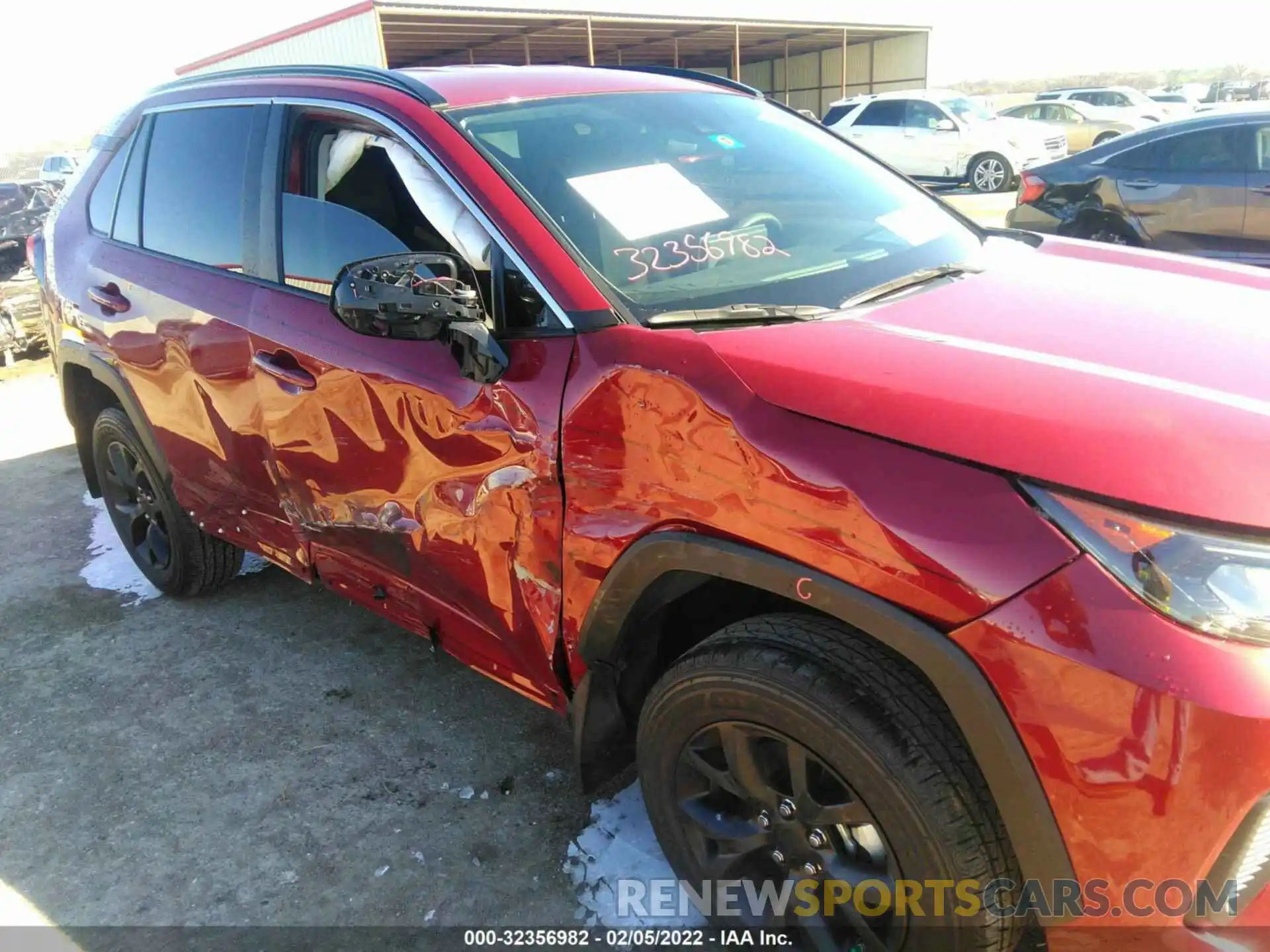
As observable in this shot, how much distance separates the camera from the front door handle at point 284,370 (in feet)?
8.61

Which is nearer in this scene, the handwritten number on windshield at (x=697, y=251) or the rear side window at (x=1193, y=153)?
the handwritten number on windshield at (x=697, y=251)

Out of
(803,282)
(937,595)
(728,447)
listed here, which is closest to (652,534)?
(728,447)

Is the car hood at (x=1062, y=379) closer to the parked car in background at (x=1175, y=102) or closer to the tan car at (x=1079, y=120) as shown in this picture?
the tan car at (x=1079, y=120)

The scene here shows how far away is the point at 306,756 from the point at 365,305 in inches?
62.2

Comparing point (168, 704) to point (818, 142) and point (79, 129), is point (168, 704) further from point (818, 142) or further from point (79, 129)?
point (79, 129)

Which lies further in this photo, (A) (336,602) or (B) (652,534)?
(A) (336,602)

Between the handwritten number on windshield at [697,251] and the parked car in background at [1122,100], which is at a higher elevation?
the handwritten number on windshield at [697,251]

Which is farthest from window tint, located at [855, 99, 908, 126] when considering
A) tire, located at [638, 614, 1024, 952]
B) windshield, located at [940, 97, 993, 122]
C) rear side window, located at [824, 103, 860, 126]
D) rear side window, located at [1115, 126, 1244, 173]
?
tire, located at [638, 614, 1024, 952]

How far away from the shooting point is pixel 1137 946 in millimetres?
1449

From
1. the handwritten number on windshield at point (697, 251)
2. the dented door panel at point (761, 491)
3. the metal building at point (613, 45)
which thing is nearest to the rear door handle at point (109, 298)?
the handwritten number on windshield at point (697, 251)

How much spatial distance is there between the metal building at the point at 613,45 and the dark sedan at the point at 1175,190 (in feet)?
31.1

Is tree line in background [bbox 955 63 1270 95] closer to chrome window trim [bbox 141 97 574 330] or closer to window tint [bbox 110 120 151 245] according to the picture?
window tint [bbox 110 120 151 245]

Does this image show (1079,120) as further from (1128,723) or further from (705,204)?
(1128,723)

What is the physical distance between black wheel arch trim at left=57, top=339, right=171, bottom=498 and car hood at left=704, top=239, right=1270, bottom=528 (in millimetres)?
2542
